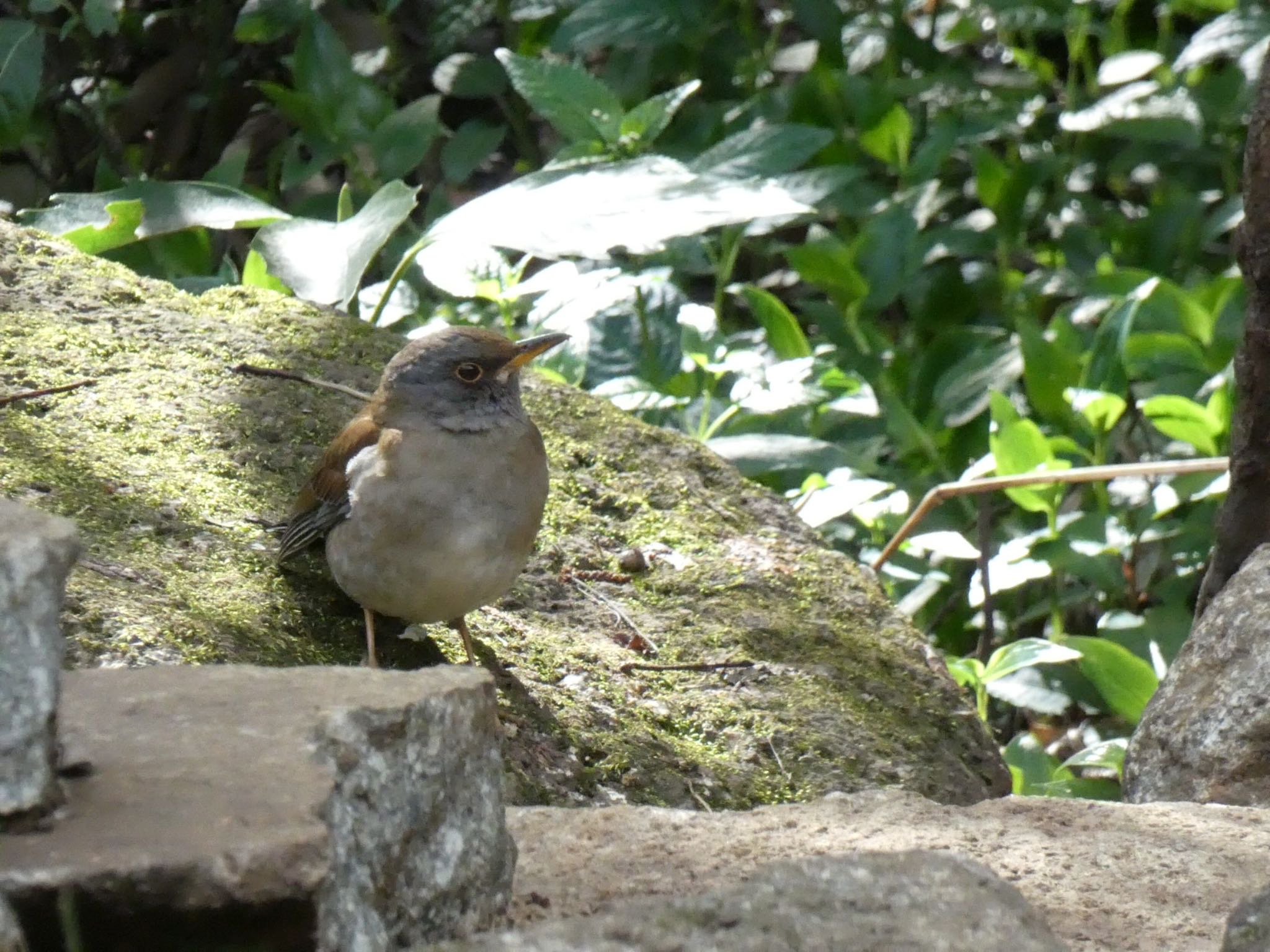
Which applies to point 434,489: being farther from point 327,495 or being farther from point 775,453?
point 775,453

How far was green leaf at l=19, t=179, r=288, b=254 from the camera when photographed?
529 centimetres

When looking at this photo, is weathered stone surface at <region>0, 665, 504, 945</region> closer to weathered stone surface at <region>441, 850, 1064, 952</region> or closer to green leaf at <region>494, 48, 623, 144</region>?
weathered stone surface at <region>441, 850, 1064, 952</region>

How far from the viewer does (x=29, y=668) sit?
5.74 feet

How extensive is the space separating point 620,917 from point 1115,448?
5074 mm

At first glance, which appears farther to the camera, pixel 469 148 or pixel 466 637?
pixel 469 148

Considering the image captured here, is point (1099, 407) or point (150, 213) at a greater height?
point (150, 213)

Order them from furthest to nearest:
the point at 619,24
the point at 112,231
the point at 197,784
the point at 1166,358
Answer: the point at 619,24 → the point at 1166,358 → the point at 112,231 → the point at 197,784

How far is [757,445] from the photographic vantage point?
5.23 m

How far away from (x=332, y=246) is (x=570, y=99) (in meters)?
1.12

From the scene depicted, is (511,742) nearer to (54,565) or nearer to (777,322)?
(54,565)

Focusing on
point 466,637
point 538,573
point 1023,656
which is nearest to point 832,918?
point 466,637

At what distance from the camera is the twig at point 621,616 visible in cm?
416

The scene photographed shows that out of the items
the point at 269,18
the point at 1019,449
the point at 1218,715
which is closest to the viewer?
the point at 1218,715

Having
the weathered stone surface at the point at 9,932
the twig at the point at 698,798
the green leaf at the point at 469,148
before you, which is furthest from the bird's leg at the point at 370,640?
the green leaf at the point at 469,148
